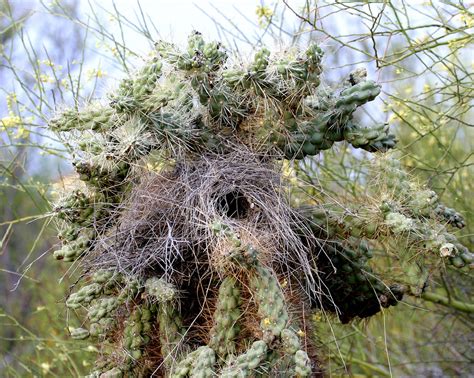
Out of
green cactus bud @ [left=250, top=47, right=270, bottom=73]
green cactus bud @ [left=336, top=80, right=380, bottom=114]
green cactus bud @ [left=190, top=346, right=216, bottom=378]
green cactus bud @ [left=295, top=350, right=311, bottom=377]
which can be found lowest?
green cactus bud @ [left=190, top=346, right=216, bottom=378]

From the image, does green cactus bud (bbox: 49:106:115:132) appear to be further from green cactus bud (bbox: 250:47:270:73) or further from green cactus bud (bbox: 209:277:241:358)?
green cactus bud (bbox: 209:277:241:358)

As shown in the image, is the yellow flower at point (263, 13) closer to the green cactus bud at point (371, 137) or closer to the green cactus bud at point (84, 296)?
the green cactus bud at point (371, 137)

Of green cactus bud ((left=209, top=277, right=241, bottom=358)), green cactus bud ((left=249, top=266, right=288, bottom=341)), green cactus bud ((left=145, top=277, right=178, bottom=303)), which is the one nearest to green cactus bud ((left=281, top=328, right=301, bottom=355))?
green cactus bud ((left=249, top=266, right=288, bottom=341))

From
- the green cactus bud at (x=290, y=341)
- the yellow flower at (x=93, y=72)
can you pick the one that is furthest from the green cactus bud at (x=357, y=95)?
the yellow flower at (x=93, y=72)

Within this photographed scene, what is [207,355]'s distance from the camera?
199cm

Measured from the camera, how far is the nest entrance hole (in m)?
2.21

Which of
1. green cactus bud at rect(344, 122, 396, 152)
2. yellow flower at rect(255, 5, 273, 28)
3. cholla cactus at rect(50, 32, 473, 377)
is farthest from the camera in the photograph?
yellow flower at rect(255, 5, 273, 28)

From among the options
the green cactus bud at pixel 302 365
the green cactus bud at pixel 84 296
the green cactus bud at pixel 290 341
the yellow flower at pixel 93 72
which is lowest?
the green cactus bud at pixel 302 365

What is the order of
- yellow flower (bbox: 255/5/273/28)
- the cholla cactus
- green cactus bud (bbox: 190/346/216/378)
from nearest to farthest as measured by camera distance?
green cactus bud (bbox: 190/346/216/378)
the cholla cactus
yellow flower (bbox: 255/5/273/28)

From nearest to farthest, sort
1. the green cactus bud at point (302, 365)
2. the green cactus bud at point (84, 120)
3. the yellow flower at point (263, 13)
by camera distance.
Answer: the green cactus bud at point (302, 365) → the green cactus bud at point (84, 120) → the yellow flower at point (263, 13)

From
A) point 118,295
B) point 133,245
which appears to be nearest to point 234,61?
point 133,245

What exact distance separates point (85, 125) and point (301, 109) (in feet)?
2.15

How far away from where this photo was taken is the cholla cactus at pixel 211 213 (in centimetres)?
205

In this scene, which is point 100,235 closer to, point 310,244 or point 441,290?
point 310,244
